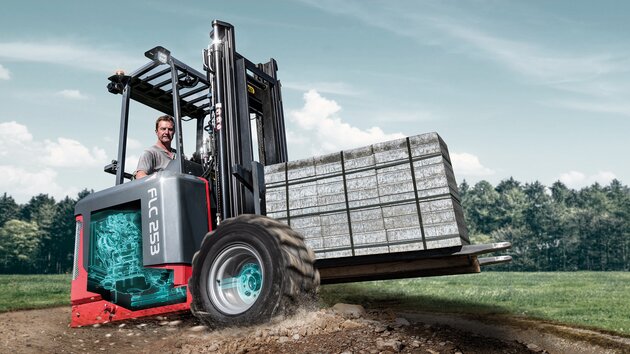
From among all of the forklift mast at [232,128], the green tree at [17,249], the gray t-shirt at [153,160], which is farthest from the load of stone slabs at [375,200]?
the green tree at [17,249]

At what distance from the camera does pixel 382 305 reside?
35.6 ft

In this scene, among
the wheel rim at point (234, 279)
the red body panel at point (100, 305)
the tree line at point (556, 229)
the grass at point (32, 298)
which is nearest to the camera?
the wheel rim at point (234, 279)

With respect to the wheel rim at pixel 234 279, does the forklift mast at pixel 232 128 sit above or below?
above

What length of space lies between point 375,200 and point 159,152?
9.87 feet

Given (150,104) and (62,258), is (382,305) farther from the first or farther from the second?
(62,258)

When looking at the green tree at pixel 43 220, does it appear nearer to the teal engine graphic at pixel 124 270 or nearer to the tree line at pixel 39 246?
the tree line at pixel 39 246

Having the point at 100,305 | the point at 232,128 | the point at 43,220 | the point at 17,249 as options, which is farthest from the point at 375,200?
the point at 43,220

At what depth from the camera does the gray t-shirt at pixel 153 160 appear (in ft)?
23.1

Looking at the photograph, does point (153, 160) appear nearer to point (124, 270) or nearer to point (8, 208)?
point (124, 270)

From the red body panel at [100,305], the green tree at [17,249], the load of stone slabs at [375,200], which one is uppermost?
the green tree at [17,249]

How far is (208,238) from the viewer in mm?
6008

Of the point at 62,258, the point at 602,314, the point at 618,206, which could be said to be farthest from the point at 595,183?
the point at 602,314

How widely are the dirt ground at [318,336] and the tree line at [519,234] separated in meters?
59.0

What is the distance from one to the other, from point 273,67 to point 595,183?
114021mm
